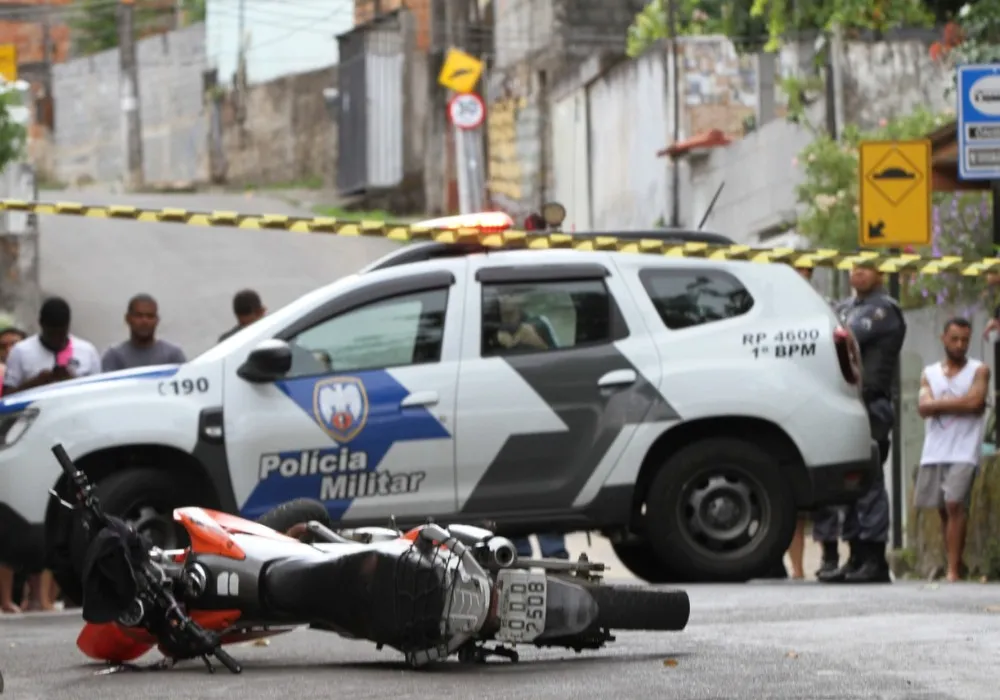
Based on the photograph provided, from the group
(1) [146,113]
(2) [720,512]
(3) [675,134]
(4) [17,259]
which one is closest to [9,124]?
(4) [17,259]

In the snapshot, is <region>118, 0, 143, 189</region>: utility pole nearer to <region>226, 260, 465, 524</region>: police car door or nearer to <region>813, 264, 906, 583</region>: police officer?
<region>813, 264, 906, 583</region>: police officer

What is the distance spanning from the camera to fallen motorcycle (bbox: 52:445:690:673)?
26.9 ft

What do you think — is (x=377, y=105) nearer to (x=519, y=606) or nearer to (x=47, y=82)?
(x=47, y=82)

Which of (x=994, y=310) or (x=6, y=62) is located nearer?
(x=994, y=310)

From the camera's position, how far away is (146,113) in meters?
66.4

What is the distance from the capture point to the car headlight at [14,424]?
494 inches

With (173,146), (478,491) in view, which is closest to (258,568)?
(478,491)

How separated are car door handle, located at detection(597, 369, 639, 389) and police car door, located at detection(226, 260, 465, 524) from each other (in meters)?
0.74

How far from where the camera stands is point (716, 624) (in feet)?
33.2

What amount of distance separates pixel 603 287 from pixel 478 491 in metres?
1.24

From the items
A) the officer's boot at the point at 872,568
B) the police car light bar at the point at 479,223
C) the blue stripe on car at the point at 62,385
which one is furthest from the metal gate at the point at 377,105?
the blue stripe on car at the point at 62,385

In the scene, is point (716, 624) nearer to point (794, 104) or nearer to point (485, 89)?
point (794, 104)

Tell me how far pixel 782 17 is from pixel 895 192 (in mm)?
13241

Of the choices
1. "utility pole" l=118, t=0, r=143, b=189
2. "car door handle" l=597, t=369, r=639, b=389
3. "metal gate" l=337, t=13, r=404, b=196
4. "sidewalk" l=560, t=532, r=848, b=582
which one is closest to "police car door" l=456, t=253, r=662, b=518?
"car door handle" l=597, t=369, r=639, b=389
